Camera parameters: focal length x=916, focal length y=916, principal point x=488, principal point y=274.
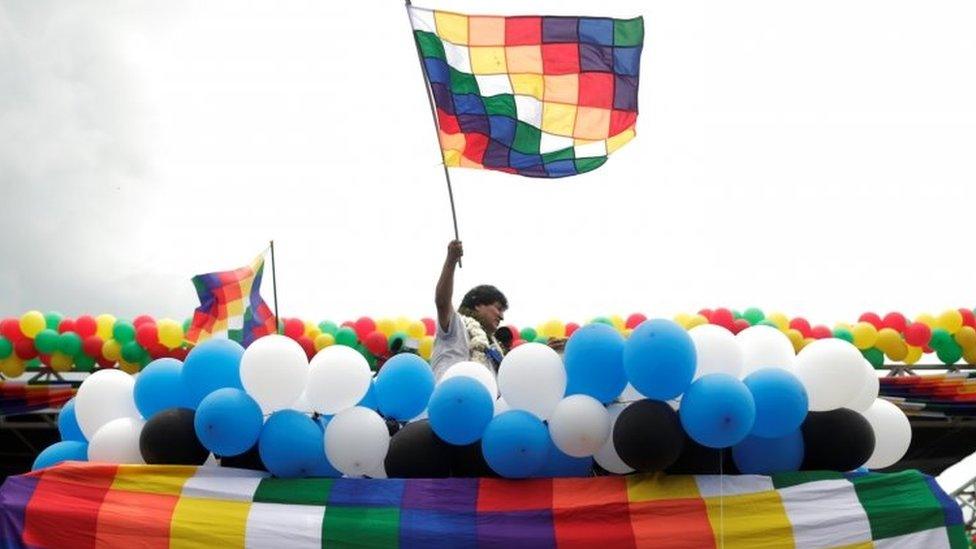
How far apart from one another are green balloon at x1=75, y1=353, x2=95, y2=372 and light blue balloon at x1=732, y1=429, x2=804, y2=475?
8.12 metres

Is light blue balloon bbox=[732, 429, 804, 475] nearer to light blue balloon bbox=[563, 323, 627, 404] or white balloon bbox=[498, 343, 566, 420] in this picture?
light blue balloon bbox=[563, 323, 627, 404]

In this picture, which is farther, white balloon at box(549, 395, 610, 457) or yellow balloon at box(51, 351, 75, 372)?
yellow balloon at box(51, 351, 75, 372)

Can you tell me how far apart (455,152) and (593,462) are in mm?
1851

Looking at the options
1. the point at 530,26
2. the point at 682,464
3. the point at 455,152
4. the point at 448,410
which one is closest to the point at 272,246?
the point at 455,152

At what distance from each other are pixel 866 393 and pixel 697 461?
889 millimetres

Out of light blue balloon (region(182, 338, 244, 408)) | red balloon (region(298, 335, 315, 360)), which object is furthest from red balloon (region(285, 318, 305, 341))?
light blue balloon (region(182, 338, 244, 408))

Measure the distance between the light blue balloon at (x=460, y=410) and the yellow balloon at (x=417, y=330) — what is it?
6393 mm

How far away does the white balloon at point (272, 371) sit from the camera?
379cm

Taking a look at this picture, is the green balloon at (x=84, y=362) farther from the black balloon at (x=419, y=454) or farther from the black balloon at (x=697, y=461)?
the black balloon at (x=697, y=461)

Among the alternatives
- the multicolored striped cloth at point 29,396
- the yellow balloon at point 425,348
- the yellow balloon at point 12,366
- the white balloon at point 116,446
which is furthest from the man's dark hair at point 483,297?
the yellow balloon at point 12,366

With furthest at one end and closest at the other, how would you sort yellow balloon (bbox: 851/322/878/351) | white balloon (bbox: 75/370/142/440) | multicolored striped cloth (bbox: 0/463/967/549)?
yellow balloon (bbox: 851/322/878/351) → white balloon (bbox: 75/370/142/440) → multicolored striped cloth (bbox: 0/463/967/549)

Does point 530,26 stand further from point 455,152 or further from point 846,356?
point 846,356

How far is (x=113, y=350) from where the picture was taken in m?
9.73

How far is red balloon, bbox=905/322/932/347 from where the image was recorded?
9.70 meters
